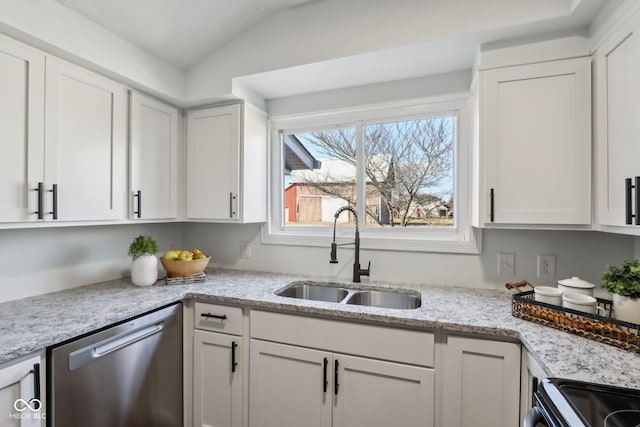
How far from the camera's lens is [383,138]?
220 cm

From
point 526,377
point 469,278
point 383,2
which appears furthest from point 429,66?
point 526,377

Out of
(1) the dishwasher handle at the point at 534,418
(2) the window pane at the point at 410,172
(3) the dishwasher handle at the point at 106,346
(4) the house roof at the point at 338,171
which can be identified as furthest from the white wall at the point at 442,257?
(1) the dishwasher handle at the point at 534,418

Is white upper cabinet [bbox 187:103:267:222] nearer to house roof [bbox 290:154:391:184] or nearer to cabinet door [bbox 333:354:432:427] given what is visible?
→ house roof [bbox 290:154:391:184]

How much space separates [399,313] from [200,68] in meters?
1.95

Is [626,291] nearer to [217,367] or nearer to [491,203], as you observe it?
[491,203]

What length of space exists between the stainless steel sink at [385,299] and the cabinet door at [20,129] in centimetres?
164

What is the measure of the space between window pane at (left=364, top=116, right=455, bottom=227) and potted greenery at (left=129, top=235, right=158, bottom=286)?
4.61 feet

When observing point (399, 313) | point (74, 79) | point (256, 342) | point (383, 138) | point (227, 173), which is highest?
point (74, 79)

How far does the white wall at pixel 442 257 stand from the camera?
1708mm

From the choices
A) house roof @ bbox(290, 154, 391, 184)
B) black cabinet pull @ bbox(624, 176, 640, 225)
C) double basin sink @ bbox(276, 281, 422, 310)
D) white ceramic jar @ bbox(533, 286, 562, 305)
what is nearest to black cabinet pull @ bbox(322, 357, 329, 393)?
double basin sink @ bbox(276, 281, 422, 310)

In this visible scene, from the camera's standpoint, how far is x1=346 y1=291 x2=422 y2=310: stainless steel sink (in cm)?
188

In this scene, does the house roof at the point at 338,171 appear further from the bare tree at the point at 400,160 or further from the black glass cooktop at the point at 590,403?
the black glass cooktop at the point at 590,403

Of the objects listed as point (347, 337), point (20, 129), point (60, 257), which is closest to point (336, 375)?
point (347, 337)

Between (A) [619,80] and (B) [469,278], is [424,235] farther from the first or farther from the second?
(A) [619,80]
